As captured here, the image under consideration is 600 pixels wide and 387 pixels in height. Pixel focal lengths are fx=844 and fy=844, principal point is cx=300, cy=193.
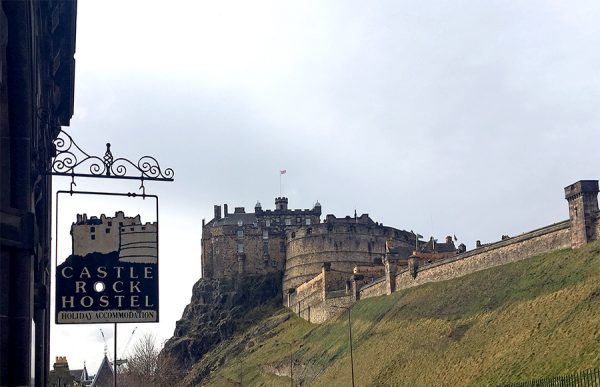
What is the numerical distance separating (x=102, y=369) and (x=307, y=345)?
23037mm

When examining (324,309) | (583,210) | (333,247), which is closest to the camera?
(583,210)

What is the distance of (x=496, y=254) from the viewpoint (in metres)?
56.3

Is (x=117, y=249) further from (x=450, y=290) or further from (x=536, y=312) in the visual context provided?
(x=450, y=290)

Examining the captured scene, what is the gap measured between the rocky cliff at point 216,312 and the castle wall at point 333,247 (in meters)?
3.46

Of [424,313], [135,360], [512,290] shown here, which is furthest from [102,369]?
[512,290]

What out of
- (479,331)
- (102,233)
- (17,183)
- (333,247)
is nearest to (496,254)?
(479,331)

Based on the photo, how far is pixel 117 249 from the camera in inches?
489

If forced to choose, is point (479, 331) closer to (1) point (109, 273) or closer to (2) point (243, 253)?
(1) point (109, 273)

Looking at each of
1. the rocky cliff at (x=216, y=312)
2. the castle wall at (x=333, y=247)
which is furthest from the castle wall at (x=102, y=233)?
the rocky cliff at (x=216, y=312)

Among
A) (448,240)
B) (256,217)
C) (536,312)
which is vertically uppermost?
(256,217)

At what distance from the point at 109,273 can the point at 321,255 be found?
4002 inches

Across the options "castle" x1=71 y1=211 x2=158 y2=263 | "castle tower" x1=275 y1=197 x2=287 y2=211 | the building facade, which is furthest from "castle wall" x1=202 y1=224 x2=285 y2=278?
the building facade

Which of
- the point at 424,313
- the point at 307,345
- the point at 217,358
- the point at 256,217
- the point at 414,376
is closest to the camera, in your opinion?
the point at 414,376

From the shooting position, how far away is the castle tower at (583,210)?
47094 millimetres
